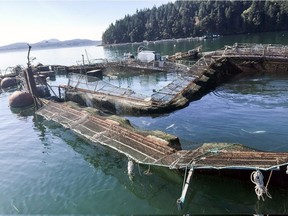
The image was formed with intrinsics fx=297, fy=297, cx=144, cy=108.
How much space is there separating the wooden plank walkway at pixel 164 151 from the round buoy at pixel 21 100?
18472mm

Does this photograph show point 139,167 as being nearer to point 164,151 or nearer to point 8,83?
point 164,151

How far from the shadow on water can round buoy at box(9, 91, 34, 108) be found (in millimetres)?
28382

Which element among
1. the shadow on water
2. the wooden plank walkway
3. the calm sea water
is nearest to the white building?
the calm sea water

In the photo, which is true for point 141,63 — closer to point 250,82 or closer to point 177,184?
point 250,82

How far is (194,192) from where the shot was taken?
18.4 metres

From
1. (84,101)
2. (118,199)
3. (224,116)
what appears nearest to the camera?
(118,199)

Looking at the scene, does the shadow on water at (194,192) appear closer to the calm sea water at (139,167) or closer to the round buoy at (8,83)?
the calm sea water at (139,167)

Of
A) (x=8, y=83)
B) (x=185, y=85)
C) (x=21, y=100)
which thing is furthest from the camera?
(x=8, y=83)

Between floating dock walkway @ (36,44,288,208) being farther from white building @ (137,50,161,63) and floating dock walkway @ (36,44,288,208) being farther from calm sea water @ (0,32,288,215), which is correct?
white building @ (137,50,161,63)

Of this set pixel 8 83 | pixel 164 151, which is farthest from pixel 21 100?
pixel 164 151

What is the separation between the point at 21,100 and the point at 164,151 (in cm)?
3384

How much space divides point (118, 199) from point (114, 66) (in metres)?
56.6

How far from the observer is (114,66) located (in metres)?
72.9

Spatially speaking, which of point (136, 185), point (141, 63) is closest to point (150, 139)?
point (136, 185)
